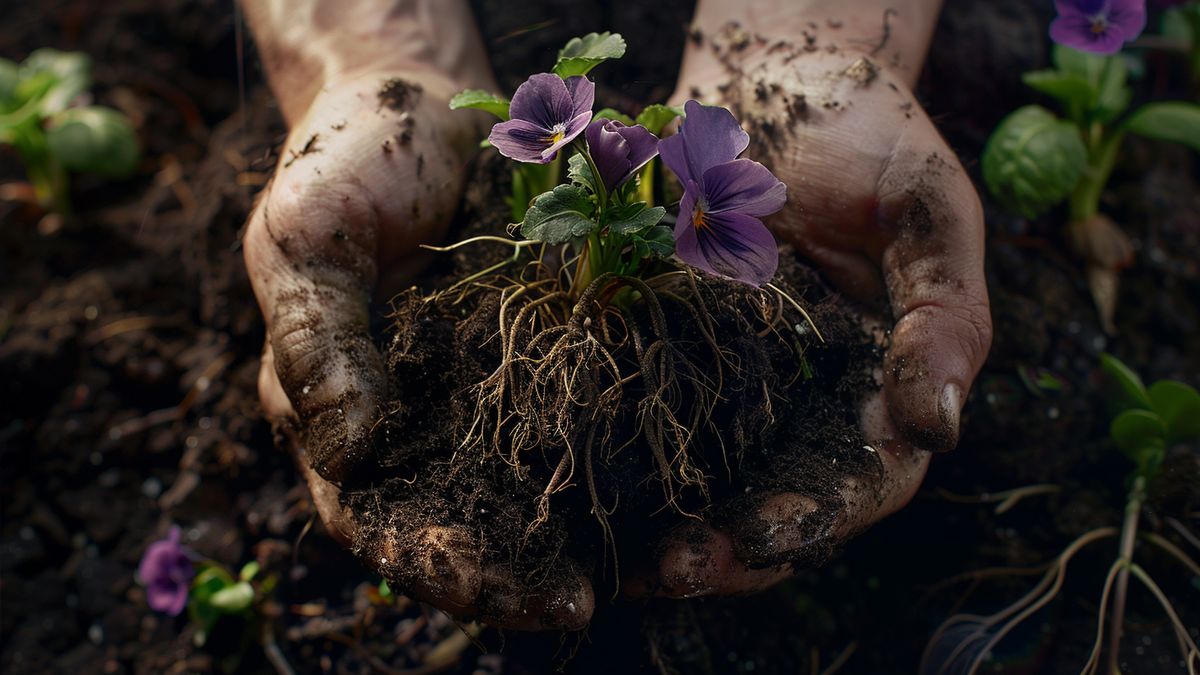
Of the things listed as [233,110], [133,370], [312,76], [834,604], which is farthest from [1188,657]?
[233,110]

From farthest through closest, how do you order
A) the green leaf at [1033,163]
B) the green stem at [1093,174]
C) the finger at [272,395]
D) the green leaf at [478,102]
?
the green stem at [1093,174] → the green leaf at [1033,163] → the finger at [272,395] → the green leaf at [478,102]

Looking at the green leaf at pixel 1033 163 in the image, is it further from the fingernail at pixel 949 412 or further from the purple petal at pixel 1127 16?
the fingernail at pixel 949 412

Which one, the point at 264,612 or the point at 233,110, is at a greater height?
the point at 233,110

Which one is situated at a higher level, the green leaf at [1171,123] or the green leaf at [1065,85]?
the green leaf at [1065,85]

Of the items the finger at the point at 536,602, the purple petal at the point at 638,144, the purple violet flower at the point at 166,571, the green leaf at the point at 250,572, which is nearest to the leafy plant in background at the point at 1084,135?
the purple petal at the point at 638,144

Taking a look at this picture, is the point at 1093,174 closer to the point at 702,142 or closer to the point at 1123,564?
the point at 1123,564

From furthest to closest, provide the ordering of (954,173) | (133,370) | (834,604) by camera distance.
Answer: (133,370) → (834,604) → (954,173)

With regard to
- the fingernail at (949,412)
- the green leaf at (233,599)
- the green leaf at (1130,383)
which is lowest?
the green leaf at (233,599)

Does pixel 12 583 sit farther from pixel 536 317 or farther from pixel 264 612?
pixel 536 317
